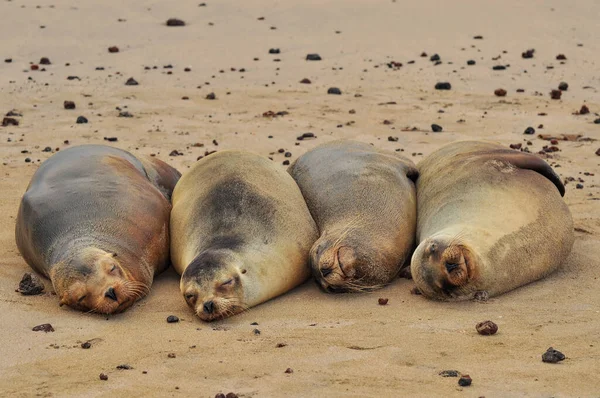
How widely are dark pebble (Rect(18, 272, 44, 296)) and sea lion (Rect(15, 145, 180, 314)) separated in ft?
0.31

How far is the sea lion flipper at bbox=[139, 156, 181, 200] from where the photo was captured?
8.48 meters

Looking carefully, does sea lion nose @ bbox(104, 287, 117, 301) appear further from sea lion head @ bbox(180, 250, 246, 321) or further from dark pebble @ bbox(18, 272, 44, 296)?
dark pebble @ bbox(18, 272, 44, 296)

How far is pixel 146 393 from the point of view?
16.6 ft

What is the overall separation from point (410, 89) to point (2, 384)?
9.06 metres

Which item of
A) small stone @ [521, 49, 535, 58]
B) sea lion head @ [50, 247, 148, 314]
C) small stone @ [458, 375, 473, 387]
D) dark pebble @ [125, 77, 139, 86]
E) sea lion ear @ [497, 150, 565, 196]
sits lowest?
dark pebble @ [125, 77, 139, 86]

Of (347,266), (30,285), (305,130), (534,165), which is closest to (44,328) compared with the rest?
(30,285)

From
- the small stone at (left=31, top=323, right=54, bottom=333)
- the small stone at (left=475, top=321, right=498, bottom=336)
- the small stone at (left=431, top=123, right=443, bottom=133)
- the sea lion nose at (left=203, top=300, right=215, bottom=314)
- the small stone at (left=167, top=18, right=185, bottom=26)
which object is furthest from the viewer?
the small stone at (left=167, top=18, right=185, bottom=26)

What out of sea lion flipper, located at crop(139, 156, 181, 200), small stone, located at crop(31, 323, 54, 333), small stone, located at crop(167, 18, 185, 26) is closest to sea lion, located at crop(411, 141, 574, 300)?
sea lion flipper, located at crop(139, 156, 181, 200)

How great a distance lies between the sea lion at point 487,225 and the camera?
655cm

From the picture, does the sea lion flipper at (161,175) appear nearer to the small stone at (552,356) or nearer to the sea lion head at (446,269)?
the sea lion head at (446,269)

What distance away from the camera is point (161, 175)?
8.67m

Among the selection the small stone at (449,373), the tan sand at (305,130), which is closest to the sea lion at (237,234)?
the tan sand at (305,130)

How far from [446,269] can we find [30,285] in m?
2.56

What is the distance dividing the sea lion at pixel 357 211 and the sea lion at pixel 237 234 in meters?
0.18
